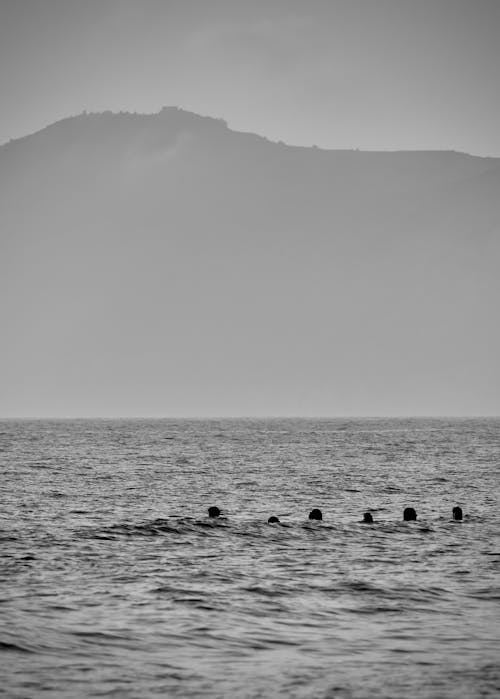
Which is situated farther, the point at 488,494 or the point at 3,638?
the point at 488,494

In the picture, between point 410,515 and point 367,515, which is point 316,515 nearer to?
point 367,515

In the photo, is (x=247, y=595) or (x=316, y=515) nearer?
(x=247, y=595)

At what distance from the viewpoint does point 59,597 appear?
2109cm

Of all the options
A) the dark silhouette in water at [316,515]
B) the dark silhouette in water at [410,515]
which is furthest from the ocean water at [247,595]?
the dark silhouette in water at [410,515]

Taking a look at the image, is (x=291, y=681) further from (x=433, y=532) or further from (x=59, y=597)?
(x=433, y=532)

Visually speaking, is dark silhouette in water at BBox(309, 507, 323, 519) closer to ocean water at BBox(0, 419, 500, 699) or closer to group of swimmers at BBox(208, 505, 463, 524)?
group of swimmers at BBox(208, 505, 463, 524)

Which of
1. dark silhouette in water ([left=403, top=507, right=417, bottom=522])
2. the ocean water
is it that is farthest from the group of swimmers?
the ocean water

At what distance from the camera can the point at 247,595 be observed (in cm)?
2159

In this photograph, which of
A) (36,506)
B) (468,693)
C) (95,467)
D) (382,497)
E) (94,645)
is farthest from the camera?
(95,467)

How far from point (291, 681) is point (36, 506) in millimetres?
25424

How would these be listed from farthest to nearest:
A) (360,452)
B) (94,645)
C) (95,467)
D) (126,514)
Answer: (360,452)
(95,467)
(126,514)
(94,645)

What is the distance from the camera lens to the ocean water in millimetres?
15531

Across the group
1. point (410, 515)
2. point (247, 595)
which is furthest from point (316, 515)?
point (247, 595)

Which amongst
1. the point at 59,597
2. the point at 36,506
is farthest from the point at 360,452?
the point at 59,597
